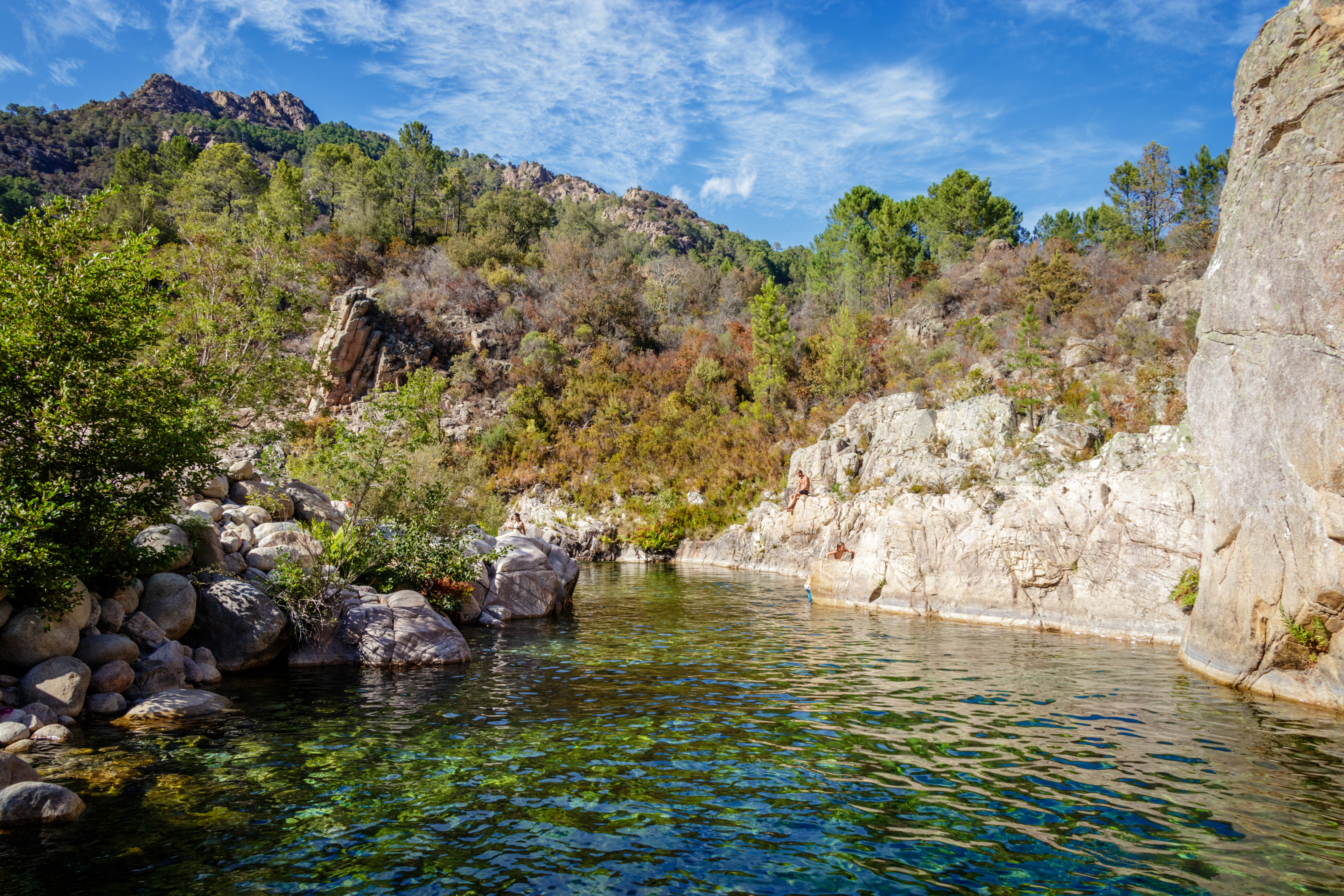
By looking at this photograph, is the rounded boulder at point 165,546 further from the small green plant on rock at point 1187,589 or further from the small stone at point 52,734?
the small green plant on rock at point 1187,589

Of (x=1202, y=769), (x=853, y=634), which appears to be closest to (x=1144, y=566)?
(x=853, y=634)

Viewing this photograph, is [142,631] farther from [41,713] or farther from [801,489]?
[801,489]

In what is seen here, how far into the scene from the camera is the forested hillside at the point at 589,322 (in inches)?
990

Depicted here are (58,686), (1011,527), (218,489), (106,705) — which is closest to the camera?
(58,686)

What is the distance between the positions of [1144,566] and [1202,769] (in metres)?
10.8

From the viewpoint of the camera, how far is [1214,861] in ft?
20.5

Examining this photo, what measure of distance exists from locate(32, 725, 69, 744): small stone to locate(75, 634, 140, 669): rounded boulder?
1.77 m

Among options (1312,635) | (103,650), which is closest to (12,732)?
(103,650)

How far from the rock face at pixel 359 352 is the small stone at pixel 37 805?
51223 millimetres

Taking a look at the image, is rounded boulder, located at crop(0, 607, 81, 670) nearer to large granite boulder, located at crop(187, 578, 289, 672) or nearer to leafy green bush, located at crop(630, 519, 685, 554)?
large granite boulder, located at crop(187, 578, 289, 672)

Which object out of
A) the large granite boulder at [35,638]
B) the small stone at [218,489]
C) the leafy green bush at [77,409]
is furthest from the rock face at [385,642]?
the small stone at [218,489]

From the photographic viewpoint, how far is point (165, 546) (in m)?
13.6

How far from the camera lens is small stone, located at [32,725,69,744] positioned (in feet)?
31.1

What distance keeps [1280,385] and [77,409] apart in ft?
68.0
